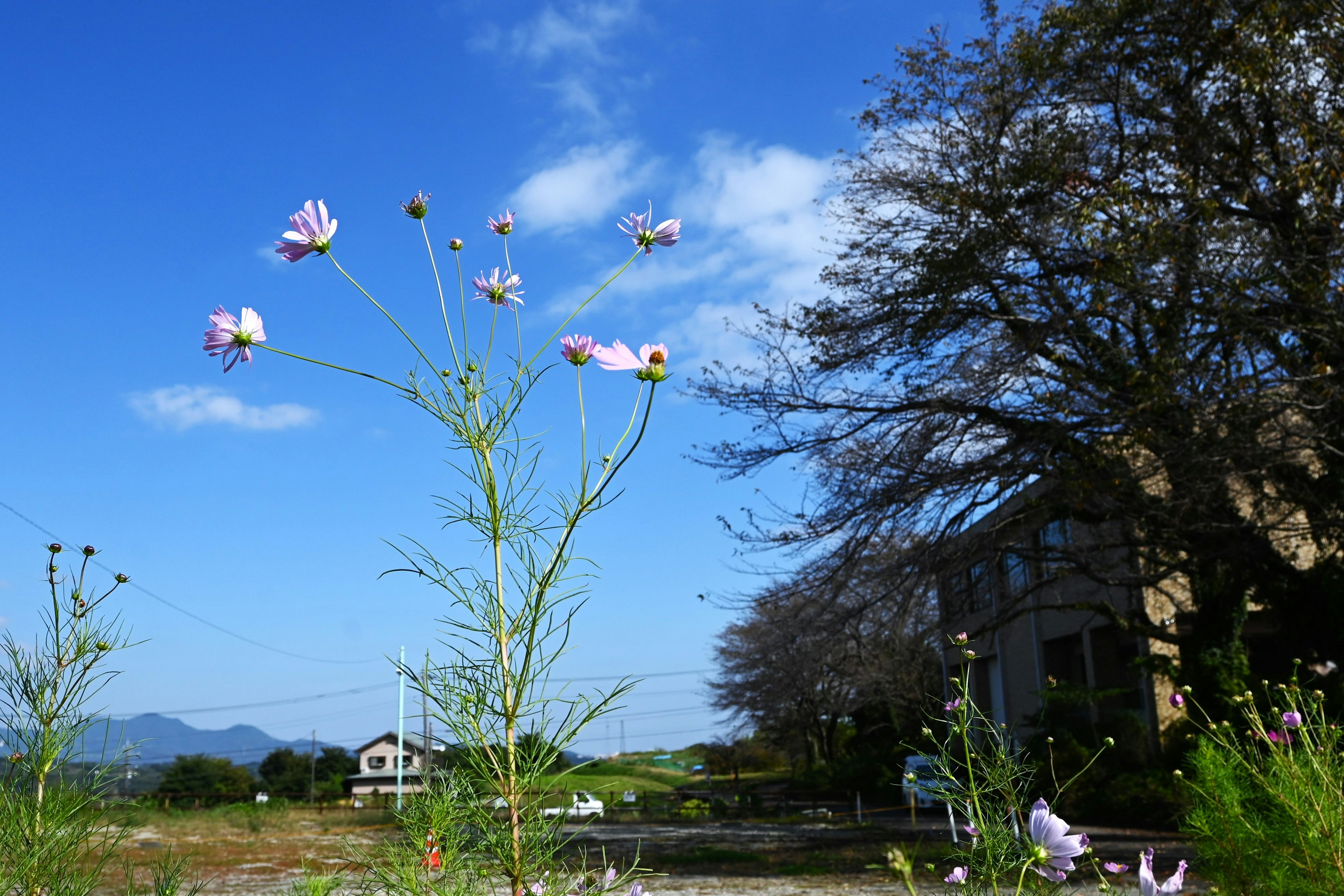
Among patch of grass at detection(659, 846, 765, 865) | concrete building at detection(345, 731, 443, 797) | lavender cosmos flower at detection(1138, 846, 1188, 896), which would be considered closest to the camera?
lavender cosmos flower at detection(1138, 846, 1188, 896)

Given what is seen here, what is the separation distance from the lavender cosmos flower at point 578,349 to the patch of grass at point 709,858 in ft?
37.0

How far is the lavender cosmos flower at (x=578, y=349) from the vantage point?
168 centimetres

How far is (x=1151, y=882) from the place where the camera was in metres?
1.64

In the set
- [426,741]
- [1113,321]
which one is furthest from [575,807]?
[1113,321]

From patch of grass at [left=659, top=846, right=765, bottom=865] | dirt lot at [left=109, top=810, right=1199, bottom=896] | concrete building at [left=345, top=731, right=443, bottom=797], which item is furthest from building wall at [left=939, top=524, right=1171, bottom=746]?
concrete building at [left=345, top=731, right=443, bottom=797]

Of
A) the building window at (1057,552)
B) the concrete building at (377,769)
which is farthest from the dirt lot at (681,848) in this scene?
the concrete building at (377,769)

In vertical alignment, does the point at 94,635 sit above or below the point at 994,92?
below

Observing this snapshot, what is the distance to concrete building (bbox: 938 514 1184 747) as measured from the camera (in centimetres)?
1128

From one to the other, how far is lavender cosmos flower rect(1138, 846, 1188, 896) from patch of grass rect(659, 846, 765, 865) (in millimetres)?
10842

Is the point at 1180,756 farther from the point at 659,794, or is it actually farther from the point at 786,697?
the point at 659,794

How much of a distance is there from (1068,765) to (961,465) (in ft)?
31.5

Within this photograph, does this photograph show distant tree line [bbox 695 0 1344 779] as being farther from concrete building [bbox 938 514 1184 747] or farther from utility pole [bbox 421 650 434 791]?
utility pole [bbox 421 650 434 791]

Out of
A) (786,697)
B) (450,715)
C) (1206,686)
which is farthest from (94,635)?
(786,697)

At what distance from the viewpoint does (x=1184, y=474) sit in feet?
28.1
